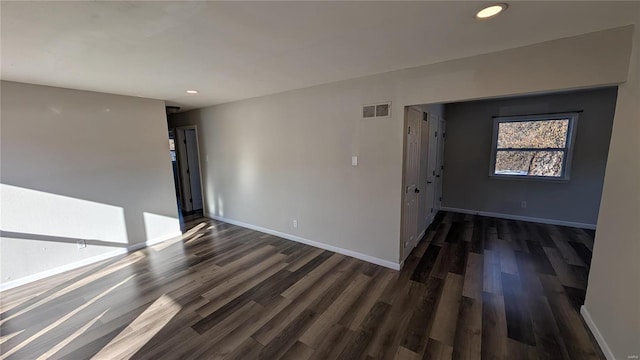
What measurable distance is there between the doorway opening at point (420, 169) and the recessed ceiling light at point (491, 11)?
1.25 metres

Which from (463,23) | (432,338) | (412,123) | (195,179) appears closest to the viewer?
(463,23)

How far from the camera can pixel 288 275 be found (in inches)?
120

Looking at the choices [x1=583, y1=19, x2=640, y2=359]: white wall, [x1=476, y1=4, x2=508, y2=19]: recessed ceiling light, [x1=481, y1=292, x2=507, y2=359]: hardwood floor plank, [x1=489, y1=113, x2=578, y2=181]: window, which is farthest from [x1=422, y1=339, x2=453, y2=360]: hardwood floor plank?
[x1=489, y1=113, x2=578, y2=181]: window

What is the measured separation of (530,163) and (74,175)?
7586 millimetres

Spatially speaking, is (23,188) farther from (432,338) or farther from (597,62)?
(597,62)

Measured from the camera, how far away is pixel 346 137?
10.8ft

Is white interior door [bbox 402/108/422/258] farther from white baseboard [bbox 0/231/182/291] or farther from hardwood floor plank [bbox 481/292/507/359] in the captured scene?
white baseboard [bbox 0/231/182/291]

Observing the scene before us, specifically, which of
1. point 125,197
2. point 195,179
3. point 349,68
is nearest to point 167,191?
point 125,197

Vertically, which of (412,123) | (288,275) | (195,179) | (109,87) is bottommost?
(288,275)

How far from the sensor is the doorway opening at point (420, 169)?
10.1 ft

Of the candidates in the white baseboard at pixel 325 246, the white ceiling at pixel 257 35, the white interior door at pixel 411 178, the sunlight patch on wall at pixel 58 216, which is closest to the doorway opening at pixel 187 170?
A: the white baseboard at pixel 325 246

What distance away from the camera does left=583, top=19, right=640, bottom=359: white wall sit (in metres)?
1.55

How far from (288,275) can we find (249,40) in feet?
8.46

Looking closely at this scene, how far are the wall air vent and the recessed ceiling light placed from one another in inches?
51.8
